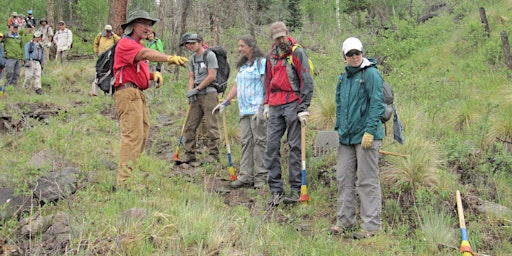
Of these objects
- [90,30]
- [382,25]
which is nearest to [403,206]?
[382,25]

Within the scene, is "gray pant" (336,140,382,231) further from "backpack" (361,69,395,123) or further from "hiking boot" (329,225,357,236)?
"backpack" (361,69,395,123)

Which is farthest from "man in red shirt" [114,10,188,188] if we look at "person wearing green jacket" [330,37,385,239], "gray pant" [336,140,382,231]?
"gray pant" [336,140,382,231]

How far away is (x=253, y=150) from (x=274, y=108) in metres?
1.05

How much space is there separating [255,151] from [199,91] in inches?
59.4

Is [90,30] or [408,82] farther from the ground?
[90,30]

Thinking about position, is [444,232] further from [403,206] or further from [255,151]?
[255,151]

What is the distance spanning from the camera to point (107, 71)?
565 centimetres

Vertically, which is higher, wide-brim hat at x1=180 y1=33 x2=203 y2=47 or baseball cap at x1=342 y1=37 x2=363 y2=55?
wide-brim hat at x1=180 y1=33 x2=203 y2=47

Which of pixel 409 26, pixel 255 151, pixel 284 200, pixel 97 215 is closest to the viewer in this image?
pixel 97 215

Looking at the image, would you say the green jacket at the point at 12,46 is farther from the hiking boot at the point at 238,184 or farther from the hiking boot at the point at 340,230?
the hiking boot at the point at 340,230

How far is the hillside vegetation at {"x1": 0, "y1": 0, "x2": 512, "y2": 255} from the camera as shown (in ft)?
13.0

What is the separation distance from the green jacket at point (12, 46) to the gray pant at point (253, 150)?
8847 mm

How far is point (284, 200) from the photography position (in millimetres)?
6086

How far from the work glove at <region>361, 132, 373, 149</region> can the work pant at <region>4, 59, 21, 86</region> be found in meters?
11.3
